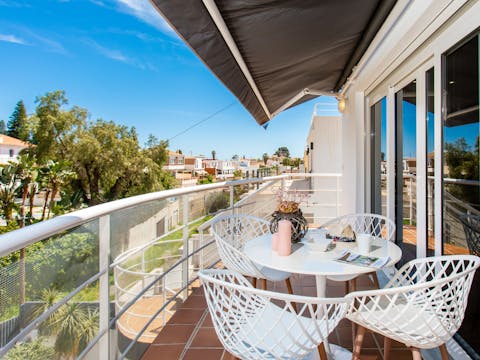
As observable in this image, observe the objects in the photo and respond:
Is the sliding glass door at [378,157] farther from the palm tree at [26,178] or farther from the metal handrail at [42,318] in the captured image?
the palm tree at [26,178]

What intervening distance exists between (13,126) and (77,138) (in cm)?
2411

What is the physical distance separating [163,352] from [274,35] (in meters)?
2.12

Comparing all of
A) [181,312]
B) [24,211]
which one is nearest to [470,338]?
[181,312]

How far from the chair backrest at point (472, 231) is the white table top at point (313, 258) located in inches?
12.7

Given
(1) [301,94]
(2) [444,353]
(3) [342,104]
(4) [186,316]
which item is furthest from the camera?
(3) [342,104]

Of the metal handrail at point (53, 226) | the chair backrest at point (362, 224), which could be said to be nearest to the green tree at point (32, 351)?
the metal handrail at point (53, 226)

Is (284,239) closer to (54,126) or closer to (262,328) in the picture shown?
(262,328)

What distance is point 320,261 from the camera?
1500 millimetres

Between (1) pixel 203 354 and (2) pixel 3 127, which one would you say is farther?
(2) pixel 3 127

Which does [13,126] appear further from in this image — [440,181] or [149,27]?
[440,181]

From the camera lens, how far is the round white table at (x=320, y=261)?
4.52ft

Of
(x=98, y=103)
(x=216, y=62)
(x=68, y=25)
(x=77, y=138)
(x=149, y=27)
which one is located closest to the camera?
(x=216, y=62)

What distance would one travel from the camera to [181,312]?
2.35 metres

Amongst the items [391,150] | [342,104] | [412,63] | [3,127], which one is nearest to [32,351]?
[412,63]
